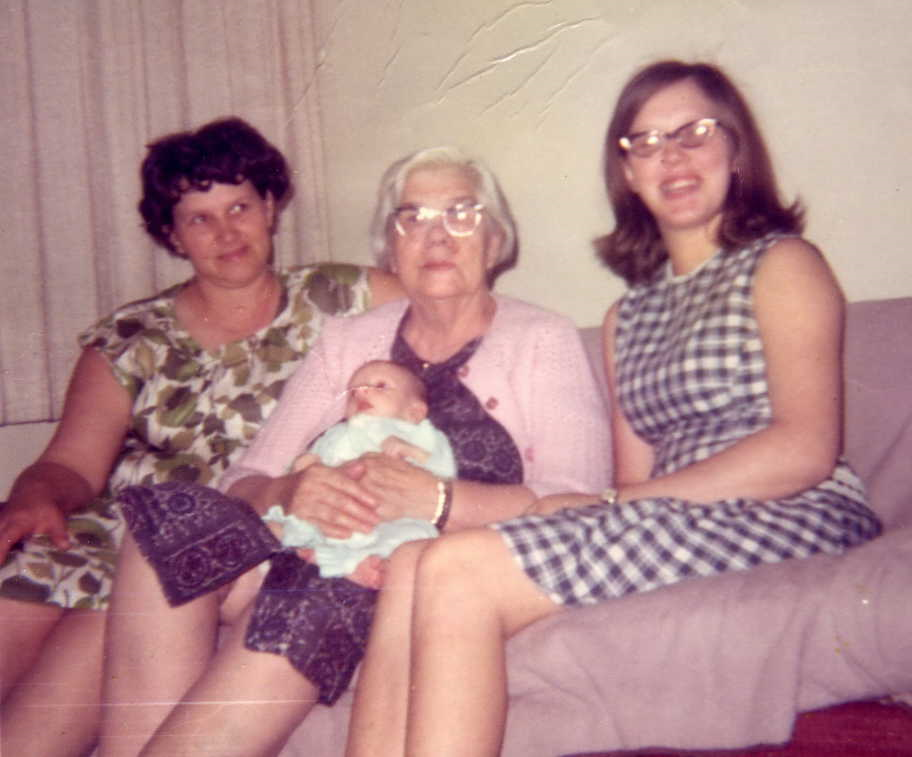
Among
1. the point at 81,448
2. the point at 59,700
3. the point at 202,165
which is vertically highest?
the point at 202,165

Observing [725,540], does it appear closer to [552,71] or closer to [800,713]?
[800,713]

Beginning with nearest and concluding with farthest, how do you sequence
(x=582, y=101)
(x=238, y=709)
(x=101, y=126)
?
(x=238, y=709)
(x=582, y=101)
(x=101, y=126)

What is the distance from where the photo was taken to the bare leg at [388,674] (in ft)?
3.70

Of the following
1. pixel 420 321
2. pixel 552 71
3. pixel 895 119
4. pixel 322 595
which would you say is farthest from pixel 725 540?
pixel 552 71

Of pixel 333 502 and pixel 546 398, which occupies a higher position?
pixel 546 398

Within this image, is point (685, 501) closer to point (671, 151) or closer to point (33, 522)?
point (671, 151)

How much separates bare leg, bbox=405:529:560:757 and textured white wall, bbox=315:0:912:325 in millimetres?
1278

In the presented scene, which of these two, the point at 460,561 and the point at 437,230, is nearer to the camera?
the point at 460,561

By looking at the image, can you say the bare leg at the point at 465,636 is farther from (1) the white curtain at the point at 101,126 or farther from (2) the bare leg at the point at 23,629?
(1) the white curtain at the point at 101,126

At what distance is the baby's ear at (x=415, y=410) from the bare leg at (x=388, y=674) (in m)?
0.37

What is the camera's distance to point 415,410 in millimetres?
1600

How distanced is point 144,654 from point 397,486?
0.48 metres

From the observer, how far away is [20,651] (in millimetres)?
1560

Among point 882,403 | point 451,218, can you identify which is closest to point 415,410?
point 451,218
